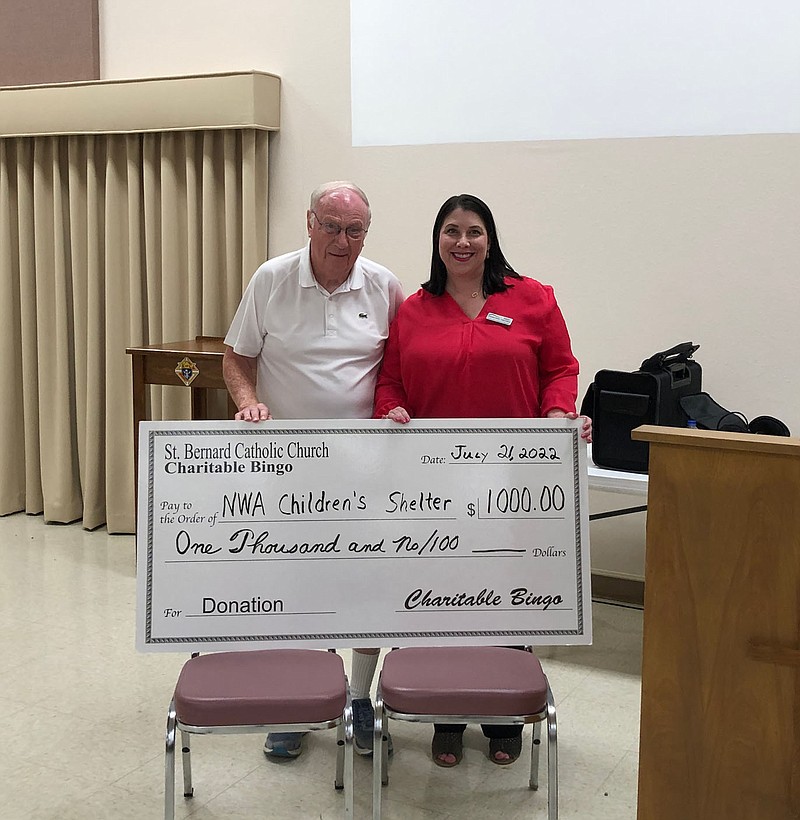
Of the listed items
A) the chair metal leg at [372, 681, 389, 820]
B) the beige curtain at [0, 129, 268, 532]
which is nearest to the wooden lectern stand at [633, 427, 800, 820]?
the chair metal leg at [372, 681, 389, 820]

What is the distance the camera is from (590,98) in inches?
142

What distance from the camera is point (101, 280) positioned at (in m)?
4.68

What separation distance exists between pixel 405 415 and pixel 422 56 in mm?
2163

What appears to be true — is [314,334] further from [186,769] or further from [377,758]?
[186,769]

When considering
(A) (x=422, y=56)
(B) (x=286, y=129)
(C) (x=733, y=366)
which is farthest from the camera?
(B) (x=286, y=129)

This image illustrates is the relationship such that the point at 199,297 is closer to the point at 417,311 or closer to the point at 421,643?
the point at 417,311

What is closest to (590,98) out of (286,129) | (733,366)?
(733,366)

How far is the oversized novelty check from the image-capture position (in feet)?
7.22

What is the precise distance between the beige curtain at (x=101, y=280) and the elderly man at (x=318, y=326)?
180cm

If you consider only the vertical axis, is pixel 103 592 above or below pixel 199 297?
below

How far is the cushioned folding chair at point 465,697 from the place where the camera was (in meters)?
2.15

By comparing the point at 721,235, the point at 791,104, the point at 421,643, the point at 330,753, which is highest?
the point at 791,104

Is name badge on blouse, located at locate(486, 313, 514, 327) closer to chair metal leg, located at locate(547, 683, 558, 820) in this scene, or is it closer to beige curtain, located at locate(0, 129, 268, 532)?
chair metal leg, located at locate(547, 683, 558, 820)

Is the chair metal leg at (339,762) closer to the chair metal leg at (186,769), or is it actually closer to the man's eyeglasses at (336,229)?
the chair metal leg at (186,769)
